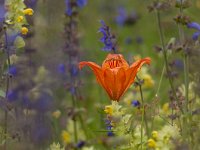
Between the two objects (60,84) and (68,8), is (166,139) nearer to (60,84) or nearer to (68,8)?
(68,8)

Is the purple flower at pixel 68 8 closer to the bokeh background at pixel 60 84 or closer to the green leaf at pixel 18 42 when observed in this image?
the bokeh background at pixel 60 84

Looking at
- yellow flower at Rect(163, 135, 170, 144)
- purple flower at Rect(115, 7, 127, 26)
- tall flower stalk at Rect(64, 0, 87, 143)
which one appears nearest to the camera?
yellow flower at Rect(163, 135, 170, 144)

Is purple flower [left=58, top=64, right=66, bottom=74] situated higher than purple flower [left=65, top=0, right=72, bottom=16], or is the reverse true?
purple flower [left=65, top=0, right=72, bottom=16]

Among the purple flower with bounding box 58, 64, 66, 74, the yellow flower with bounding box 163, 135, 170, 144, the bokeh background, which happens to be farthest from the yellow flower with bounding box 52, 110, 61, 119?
the yellow flower with bounding box 163, 135, 170, 144

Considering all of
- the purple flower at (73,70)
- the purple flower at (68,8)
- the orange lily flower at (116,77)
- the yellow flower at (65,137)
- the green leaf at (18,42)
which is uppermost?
the purple flower at (68,8)

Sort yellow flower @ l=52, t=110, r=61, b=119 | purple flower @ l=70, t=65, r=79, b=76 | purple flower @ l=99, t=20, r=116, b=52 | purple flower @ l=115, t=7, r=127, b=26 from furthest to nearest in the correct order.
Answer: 1. purple flower @ l=115, t=7, r=127, b=26
2. purple flower @ l=70, t=65, r=79, b=76
3. yellow flower @ l=52, t=110, r=61, b=119
4. purple flower @ l=99, t=20, r=116, b=52

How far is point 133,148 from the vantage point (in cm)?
324

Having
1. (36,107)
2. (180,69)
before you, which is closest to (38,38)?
(180,69)

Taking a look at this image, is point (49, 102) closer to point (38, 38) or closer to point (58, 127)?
point (58, 127)

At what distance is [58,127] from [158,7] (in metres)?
1.11

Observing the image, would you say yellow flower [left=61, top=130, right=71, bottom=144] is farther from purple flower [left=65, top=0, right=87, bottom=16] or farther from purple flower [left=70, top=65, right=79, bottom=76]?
purple flower [left=65, top=0, right=87, bottom=16]

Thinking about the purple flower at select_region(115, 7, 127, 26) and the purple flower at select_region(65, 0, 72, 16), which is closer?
the purple flower at select_region(65, 0, 72, 16)

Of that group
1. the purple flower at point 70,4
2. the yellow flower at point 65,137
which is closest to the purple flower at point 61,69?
the purple flower at point 70,4

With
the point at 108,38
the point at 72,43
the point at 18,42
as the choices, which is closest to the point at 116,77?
the point at 18,42
